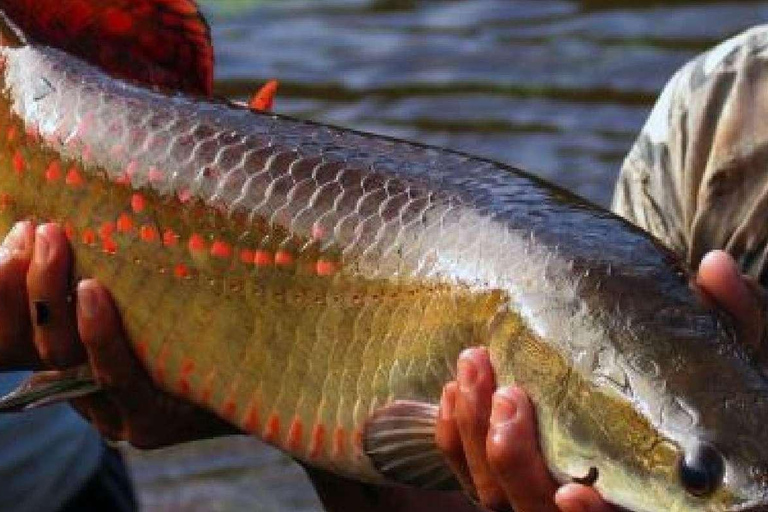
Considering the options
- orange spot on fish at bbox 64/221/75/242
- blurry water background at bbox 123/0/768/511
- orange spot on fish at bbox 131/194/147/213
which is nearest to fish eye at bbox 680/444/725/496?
orange spot on fish at bbox 131/194/147/213

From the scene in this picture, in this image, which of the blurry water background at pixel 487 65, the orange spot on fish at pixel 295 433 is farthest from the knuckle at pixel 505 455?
the blurry water background at pixel 487 65

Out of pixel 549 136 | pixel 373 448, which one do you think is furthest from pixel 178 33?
pixel 549 136

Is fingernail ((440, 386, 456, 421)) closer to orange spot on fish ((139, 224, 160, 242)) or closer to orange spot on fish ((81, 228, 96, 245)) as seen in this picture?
orange spot on fish ((139, 224, 160, 242))

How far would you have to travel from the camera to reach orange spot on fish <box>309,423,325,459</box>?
3.61 meters

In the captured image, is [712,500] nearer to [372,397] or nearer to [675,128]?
[372,397]

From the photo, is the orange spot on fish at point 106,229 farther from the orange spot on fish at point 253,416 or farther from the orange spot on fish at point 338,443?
the orange spot on fish at point 338,443

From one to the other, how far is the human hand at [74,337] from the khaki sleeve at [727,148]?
1272mm

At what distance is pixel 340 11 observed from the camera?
11.4 meters

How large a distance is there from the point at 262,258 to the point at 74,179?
42 centimetres

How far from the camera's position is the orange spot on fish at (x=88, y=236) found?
3.84m

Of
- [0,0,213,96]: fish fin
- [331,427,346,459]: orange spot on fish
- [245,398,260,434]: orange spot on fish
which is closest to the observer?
[331,427,346,459]: orange spot on fish

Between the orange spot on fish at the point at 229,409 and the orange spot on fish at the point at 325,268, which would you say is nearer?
the orange spot on fish at the point at 325,268

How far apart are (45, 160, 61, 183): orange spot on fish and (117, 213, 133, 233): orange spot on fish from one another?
6.1 inches

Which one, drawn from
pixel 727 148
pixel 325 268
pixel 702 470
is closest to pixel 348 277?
pixel 325 268
